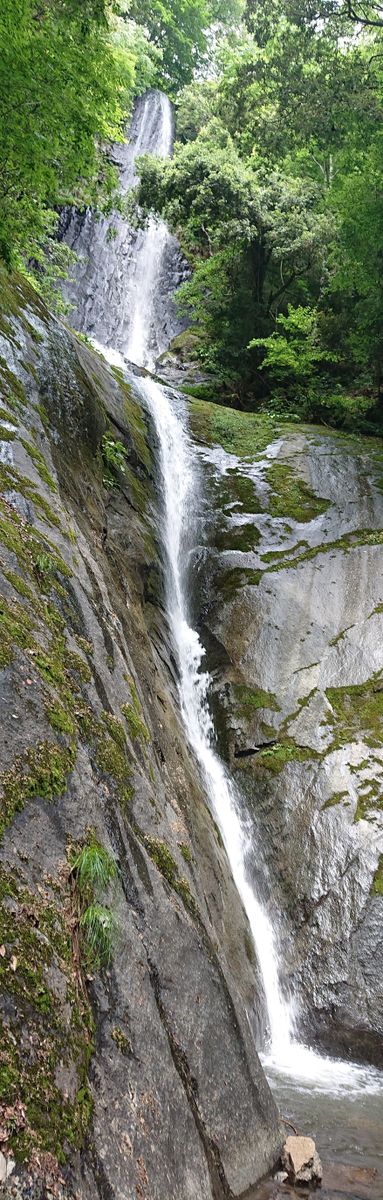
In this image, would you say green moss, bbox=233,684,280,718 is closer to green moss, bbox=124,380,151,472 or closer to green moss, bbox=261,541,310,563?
green moss, bbox=261,541,310,563

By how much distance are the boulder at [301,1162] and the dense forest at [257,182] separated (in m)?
8.20

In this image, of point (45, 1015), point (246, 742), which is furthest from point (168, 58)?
point (45, 1015)

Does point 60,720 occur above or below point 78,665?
below

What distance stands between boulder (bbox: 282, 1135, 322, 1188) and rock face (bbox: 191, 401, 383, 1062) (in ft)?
8.88

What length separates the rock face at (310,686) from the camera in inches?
247

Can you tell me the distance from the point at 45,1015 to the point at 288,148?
14641 mm

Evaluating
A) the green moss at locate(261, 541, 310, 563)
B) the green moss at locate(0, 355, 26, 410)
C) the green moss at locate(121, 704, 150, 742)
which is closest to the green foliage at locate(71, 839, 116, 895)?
the green moss at locate(121, 704, 150, 742)

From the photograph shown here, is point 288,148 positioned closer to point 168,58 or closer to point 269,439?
point 269,439

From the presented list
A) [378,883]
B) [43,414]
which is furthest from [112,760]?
[378,883]

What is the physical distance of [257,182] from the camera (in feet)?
48.6

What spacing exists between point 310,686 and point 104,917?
5.67 m

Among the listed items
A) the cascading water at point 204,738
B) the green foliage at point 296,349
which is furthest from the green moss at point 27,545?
the green foliage at point 296,349

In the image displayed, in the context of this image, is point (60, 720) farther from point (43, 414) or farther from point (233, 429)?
point (233, 429)

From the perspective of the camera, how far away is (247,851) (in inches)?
273
